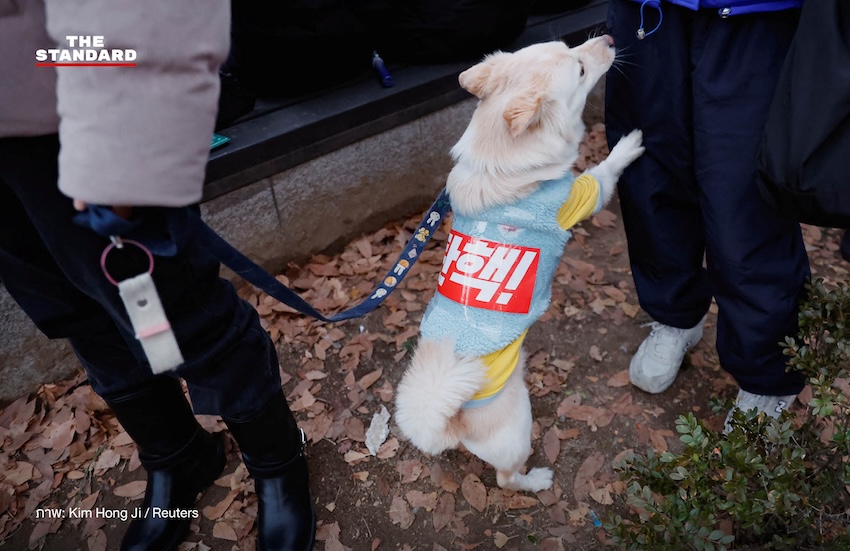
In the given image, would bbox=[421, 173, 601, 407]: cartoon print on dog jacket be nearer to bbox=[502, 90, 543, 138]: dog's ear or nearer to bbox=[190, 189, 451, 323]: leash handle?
bbox=[190, 189, 451, 323]: leash handle

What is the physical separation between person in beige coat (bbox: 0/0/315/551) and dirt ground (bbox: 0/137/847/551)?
279mm

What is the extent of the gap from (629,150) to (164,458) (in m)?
2.22

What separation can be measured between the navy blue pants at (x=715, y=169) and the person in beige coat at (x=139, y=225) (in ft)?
5.05

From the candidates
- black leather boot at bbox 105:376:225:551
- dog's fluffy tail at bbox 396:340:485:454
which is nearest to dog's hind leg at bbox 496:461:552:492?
dog's fluffy tail at bbox 396:340:485:454

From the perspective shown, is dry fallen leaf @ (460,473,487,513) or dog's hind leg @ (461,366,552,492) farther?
dry fallen leaf @ (460,473,487,513)

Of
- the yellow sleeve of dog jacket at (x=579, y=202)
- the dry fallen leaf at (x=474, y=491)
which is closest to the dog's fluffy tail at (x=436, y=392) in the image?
the dry fallen leaf at (x=474, y=491)

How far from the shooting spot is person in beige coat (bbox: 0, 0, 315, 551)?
95 centimetres

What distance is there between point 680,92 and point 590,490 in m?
1.65

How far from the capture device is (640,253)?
94.4 inches

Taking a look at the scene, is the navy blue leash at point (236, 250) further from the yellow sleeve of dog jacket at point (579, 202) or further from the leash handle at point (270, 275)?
the yellow sleeve of dog jacket at point (579, 202)

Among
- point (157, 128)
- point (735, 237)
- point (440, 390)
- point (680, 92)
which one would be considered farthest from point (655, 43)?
point (157, 128)

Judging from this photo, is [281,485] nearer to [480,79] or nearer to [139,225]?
[139,225]

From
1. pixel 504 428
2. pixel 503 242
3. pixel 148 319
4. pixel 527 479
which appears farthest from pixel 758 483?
pixel 148 319

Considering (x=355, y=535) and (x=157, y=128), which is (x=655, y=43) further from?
(x=355, y=535)
